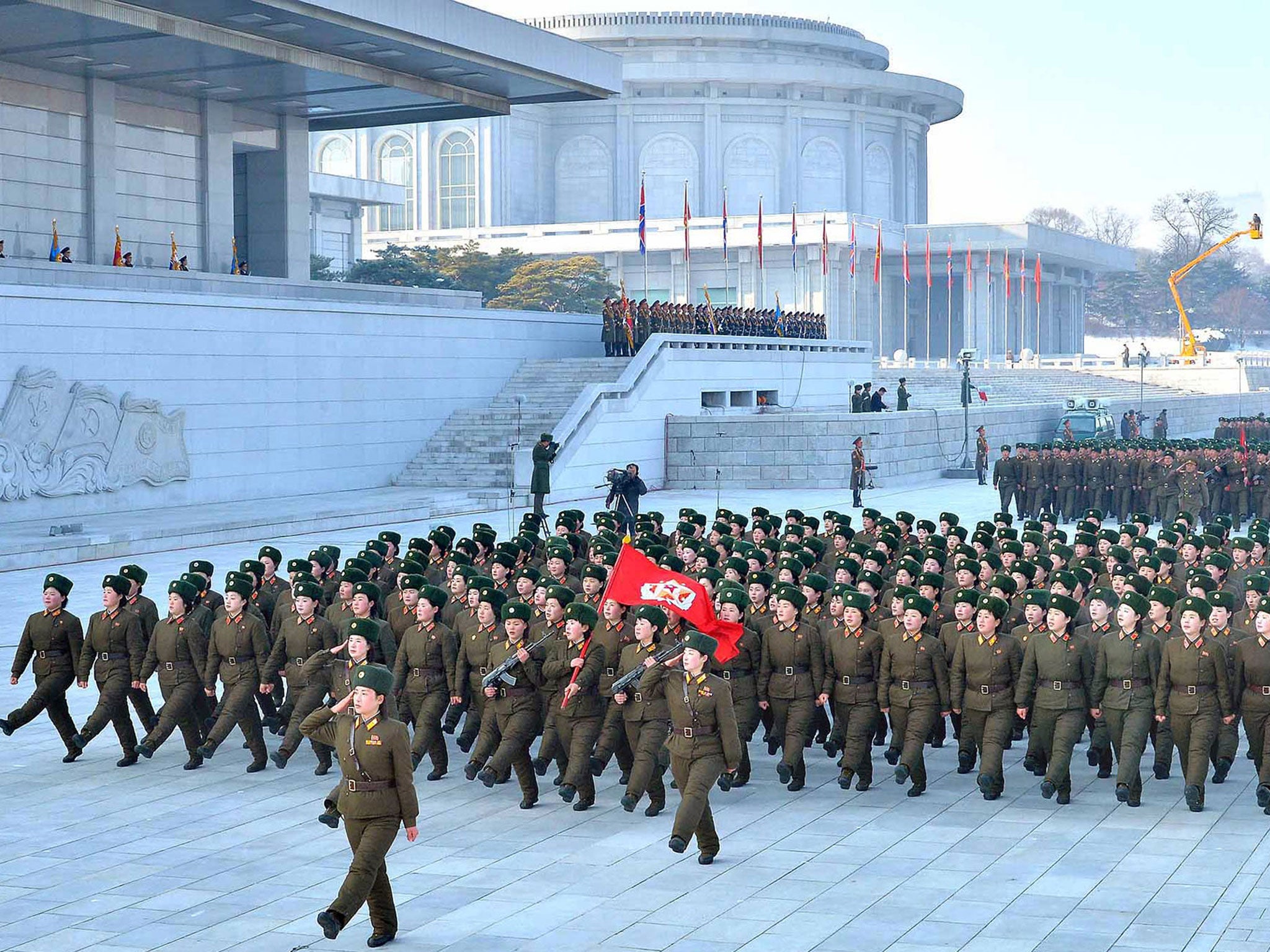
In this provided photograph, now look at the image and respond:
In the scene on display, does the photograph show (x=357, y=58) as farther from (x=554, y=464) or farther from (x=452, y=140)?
(x=452, y=140)

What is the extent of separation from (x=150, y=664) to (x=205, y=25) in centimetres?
2188

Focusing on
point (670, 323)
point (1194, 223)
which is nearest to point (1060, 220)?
point (1194, 223)

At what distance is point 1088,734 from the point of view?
41.2ft

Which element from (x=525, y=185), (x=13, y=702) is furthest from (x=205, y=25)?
(x=525, y=185)

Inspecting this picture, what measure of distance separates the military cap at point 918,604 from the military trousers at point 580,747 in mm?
2135

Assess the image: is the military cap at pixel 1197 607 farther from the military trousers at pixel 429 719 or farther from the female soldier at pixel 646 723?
the military trousers at pixel 429 719

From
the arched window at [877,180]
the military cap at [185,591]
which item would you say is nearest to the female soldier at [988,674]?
the military cap at [185,591]

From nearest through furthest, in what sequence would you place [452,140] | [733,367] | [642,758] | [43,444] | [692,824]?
1. [692,824]
2. [642,758]
3. [43,444]
4. [733,367]
5. [452,140]

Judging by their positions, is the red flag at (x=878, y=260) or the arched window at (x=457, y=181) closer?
the red flag at (x=878, y=260)

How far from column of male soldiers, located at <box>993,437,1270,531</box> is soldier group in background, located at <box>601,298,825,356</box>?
36.6 feet

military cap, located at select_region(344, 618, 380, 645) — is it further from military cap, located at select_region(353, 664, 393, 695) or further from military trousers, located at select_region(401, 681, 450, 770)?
military cap, located at select_region(353, 664, 393, 695)

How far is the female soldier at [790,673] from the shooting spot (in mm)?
11164

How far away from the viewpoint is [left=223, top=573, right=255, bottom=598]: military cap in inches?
463

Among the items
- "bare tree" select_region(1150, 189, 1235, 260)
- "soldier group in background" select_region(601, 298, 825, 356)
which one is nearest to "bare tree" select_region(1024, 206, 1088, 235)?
"bare tree" select_region(1150, 189, 1235, 260)
